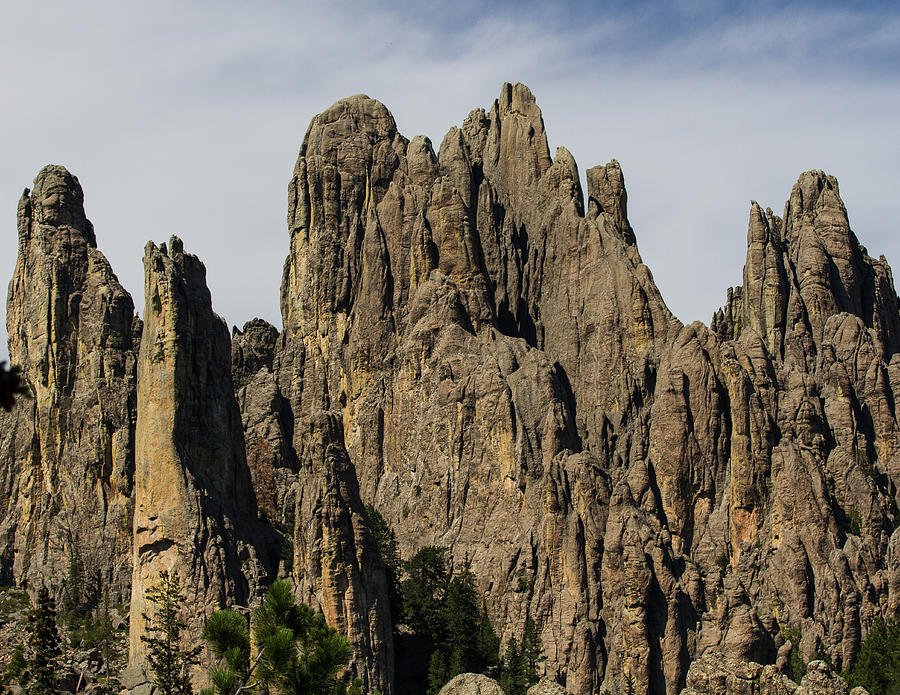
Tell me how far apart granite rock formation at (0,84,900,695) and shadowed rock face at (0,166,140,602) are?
18 centimetres

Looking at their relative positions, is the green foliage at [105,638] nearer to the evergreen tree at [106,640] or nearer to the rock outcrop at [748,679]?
the evergreen tree at [106,640]

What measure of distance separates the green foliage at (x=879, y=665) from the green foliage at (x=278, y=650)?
143ft

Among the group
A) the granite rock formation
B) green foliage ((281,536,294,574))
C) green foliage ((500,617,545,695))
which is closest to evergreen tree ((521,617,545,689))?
green foliage ((500,617,545,695))

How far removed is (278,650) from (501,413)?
50.9 metres

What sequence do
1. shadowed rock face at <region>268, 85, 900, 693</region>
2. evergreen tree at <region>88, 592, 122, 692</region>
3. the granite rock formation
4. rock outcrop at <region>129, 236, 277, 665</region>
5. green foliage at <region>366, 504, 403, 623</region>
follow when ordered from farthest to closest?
green foliage at <region>366, 504, 403, 623</region>, shadowed rock face at <region>268, 85, 900, 693</region>, the granite rock formation, rock outcrop at <region>129, 236, 277, 665</region>, evergreen tree at <region>88, 592, 122, 692</region>

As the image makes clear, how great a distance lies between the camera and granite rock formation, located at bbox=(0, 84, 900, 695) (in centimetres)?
7556

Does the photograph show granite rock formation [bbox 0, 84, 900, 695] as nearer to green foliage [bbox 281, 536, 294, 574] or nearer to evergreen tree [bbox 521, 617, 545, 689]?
green foliage [bbox 281, 536, 294, 574]

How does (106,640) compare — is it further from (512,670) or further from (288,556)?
(512,670)

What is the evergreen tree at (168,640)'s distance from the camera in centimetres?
5659

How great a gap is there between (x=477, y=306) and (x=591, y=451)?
12.5 meters

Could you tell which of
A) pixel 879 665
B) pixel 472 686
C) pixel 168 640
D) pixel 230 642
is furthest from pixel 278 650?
pixel 879 665

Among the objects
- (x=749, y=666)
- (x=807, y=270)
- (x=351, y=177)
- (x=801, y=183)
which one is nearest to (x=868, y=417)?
(x=807, y=270)

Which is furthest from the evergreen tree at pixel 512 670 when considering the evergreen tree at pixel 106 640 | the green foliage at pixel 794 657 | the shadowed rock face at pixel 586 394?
the evergreen tree at pixel 106 640

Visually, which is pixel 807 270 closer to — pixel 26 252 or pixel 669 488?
pixel 669 488
